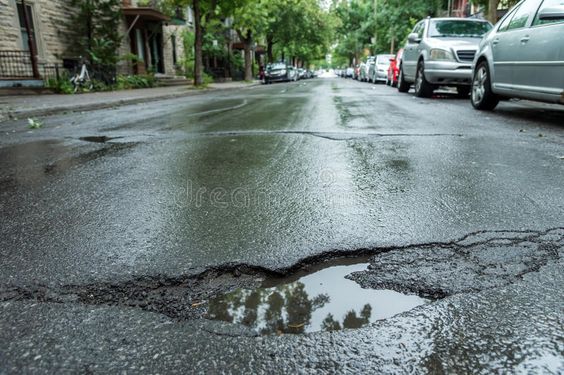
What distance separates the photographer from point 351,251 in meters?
2.23

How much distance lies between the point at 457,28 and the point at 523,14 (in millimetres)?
5016

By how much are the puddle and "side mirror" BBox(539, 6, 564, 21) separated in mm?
5547

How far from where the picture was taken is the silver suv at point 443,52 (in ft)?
33.9

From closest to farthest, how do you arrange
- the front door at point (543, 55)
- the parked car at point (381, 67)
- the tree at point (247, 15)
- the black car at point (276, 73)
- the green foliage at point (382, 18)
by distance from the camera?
the front door at point (543, 55) → the tree at point (247, 15) → the parked car at point (381, 67) → the green foliage at point (382, 18) → the black car at point (276, 73)

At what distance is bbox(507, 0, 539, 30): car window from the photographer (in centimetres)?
661

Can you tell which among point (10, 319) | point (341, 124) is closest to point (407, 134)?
point (341, 124)

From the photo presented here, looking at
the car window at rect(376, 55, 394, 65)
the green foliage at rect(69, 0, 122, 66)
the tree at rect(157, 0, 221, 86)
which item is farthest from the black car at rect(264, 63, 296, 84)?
the green foliage at rect(69, 0, 122, 66)

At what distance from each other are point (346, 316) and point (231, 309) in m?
0.45

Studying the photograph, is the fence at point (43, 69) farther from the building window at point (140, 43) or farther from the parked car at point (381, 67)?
the parked car at point (381, 67)

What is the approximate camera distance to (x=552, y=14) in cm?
575

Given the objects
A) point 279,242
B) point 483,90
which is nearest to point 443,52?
point 483,90

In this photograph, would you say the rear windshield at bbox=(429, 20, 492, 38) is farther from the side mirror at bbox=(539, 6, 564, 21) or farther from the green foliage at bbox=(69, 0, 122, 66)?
the green foliage at bbox=(69, 0, 122, 66)

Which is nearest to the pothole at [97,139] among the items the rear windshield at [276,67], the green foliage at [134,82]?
the green foliage at [134,82]

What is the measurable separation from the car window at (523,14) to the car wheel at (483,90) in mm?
787
